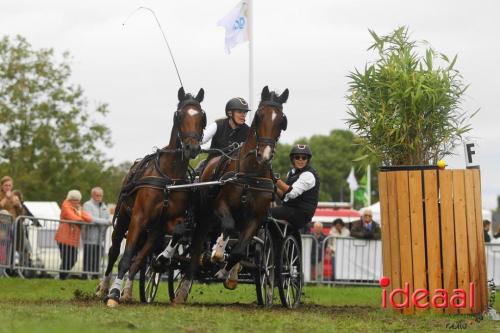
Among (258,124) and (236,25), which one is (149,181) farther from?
(236,25)

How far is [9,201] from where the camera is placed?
23.3m

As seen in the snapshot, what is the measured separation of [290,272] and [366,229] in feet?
33.5

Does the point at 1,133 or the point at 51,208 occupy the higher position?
the point at 1,133

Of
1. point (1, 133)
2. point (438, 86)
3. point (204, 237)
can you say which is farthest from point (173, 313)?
point (1, 133)

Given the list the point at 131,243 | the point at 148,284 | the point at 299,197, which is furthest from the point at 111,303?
the point at 299,197

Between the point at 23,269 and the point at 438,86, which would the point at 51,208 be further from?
the point at 438,86

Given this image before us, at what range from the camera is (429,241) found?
1466 cm

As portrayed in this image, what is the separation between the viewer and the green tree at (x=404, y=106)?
15.0 meters

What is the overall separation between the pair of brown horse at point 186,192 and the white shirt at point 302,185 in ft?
4.03

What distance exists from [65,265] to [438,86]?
10.6 metres

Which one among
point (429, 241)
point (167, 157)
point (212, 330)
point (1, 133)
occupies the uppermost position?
point (1, 133)

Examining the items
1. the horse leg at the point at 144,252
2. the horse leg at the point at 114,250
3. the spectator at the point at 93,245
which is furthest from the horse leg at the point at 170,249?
the spectator at the point at 93,245

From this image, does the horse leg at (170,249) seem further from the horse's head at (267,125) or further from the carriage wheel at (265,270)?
the horse's head at (267,125)

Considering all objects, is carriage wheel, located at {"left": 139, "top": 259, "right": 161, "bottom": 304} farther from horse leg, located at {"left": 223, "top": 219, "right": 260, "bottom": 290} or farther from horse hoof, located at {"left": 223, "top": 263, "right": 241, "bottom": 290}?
horse leg, located at {"left": 223, "top": 219, "right": 260, "bottom": 290}
